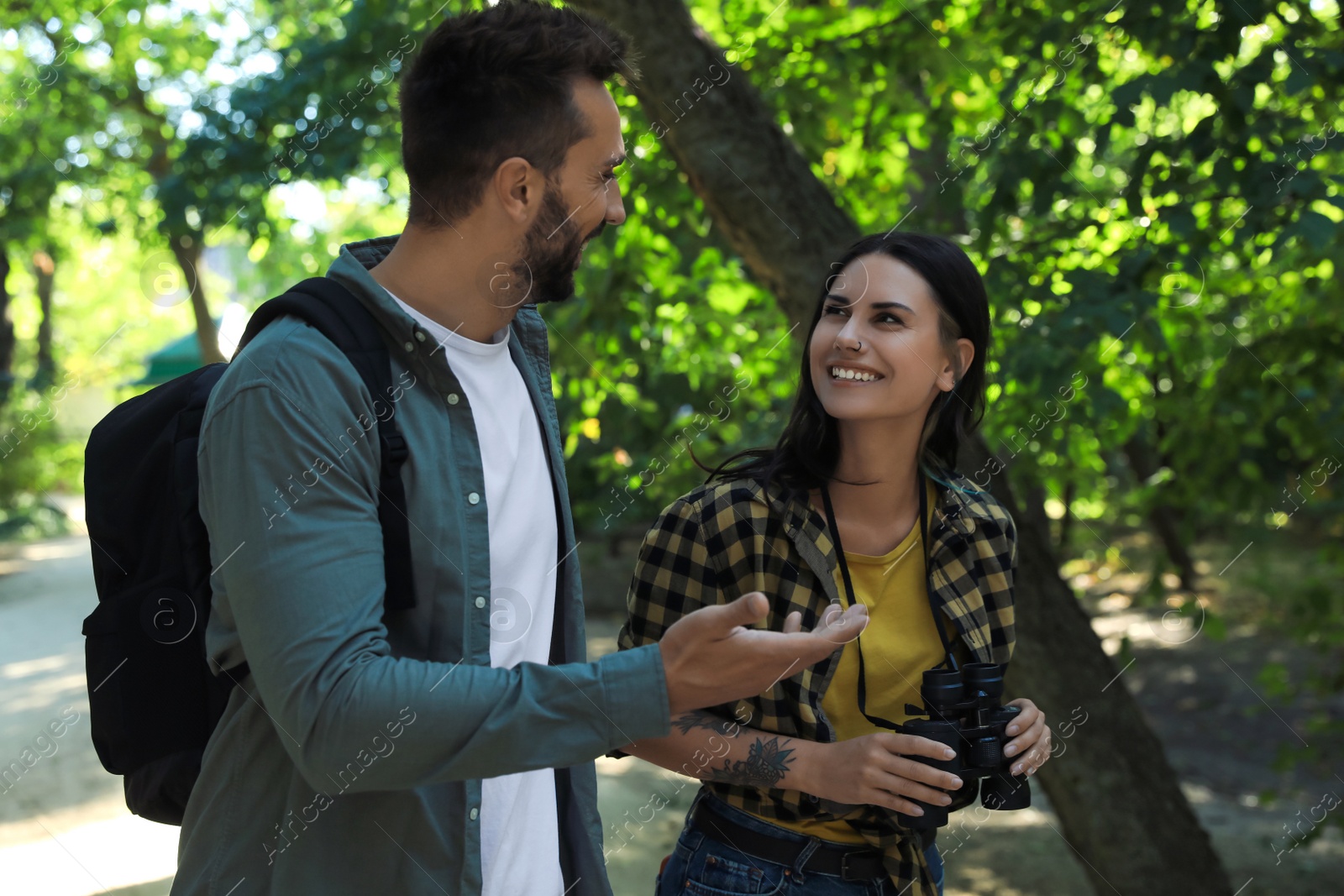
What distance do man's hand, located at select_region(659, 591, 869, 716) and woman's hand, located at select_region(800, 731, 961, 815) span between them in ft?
1.97

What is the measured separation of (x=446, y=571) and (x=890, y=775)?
0.82 meters

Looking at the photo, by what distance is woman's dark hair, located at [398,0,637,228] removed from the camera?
62.7 inches

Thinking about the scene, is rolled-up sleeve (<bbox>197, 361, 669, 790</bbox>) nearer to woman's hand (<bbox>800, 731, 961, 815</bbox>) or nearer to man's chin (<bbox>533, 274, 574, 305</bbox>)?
man's chin (<bbox>533, 274, 574, 305</bbox>)

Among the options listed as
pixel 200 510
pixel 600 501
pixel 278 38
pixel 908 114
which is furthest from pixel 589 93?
pixel 278 38

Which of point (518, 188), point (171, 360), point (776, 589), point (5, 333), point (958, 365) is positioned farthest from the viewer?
point (171, 360)

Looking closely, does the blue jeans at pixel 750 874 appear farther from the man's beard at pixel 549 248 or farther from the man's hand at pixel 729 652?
the man's beard at pixel 549 248

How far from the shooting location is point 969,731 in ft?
6.23

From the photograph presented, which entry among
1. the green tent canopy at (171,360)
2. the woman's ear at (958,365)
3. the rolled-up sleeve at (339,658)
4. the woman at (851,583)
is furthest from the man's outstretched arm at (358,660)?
the green tent canopy at (171,360)

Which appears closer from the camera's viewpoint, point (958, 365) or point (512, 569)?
point (512, 569)

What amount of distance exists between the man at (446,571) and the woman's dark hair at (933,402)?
0.58m

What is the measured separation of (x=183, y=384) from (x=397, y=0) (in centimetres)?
530

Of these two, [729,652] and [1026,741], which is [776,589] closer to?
[1026,741]

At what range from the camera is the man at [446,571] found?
3.95 feet

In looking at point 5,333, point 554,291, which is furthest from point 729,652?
point 5,333
